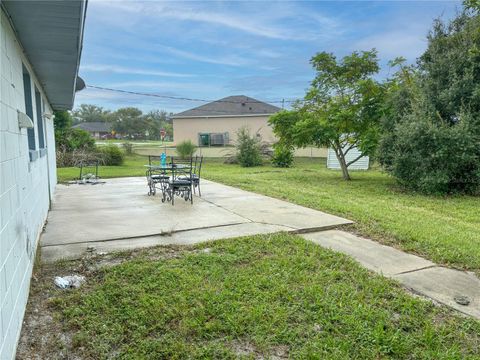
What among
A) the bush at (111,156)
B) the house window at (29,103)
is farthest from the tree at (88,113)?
the house window at (29,103)

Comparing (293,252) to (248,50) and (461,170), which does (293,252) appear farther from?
(248,50)

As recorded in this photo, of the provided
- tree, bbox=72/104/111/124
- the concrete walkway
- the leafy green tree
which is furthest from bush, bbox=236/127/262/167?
tree, bbox=72/104/111/124

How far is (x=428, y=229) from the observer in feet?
16.9

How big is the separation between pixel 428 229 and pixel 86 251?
15.5 ft

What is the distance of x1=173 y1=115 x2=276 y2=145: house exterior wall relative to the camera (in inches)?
1006

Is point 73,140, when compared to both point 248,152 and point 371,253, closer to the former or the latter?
point 248,152

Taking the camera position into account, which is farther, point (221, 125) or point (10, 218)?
point (221, 125)

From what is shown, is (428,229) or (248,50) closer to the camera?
(428,229)

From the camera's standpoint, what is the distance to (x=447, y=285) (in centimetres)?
323

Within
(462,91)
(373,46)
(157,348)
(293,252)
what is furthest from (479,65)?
(157,348)

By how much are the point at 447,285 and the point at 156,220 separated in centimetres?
401

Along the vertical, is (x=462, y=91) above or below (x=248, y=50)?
below

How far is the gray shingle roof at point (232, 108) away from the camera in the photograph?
84.9 feet

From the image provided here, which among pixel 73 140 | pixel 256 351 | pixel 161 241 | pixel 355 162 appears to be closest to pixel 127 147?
pixel 73 140
